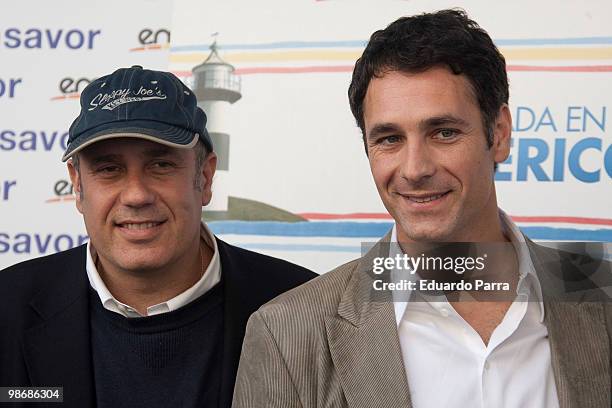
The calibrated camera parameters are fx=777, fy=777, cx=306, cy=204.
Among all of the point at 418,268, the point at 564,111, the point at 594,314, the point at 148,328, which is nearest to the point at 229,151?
the point at 148,328

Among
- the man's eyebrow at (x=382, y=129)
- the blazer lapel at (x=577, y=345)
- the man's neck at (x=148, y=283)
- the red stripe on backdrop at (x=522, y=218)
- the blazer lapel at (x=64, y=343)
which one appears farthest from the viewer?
the red stripe on backdrop at (x=522, y=218)

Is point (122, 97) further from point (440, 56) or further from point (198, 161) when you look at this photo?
point (440, 56)

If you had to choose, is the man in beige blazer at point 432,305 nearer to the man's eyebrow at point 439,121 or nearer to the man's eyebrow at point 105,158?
the man's eyebrow at point 439,121

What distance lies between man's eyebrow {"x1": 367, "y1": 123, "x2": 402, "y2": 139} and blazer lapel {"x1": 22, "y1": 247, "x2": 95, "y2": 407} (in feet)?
2.97

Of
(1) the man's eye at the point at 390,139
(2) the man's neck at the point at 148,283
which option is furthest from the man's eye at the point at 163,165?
(1) the man's eye at the point at 390,139

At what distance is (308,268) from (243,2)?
0.85m

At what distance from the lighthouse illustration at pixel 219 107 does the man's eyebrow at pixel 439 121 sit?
0.90 m

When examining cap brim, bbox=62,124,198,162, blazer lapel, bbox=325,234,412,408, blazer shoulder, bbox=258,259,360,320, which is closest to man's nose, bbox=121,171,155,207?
cap brim, bbox=62,124,198,162

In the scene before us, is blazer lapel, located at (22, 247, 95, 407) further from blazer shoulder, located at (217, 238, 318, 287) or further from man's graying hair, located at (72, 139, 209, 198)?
blazer shoulder, located at (217, 238, 318, 287)

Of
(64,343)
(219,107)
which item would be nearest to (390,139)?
(219,107)

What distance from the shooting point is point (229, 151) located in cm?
242

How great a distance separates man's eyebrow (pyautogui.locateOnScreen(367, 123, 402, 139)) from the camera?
169cm

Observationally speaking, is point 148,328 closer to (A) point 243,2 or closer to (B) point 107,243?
(B) point 107,243

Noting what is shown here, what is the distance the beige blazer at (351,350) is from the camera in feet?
5.24
